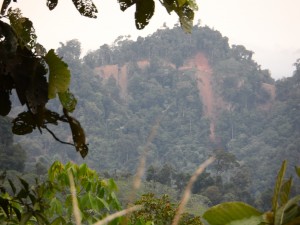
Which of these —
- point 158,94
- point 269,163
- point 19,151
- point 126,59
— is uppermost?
point 126,59

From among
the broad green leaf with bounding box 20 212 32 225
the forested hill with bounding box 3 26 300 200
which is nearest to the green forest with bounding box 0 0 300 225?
the forested hill with bounding box 3 26 300 200

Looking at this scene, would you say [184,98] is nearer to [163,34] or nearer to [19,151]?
[163,34]

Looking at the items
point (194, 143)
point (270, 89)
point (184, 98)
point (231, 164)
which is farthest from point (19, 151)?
point (270, 89)

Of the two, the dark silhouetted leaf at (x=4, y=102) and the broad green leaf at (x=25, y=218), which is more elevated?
the dark silhouetted leaf at (x=4, y=102)

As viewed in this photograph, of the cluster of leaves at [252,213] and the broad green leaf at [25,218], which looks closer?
the cluster of leaves at [252,213]

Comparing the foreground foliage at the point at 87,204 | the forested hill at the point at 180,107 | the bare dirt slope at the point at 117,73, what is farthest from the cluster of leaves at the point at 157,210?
the bare dirt slope at the point at 117,73

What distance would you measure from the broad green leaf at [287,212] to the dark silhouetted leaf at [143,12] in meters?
0.51

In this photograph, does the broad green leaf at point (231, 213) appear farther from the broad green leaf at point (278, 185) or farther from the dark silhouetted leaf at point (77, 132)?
the dark silhouetted leaf at point (77, 132)

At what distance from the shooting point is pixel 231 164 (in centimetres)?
2911

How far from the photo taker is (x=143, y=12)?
0.72m

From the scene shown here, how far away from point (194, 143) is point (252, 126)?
5.94m

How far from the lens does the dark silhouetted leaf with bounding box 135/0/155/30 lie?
0.71 meters

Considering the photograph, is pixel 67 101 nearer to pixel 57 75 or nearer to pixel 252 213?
pixel 57 75

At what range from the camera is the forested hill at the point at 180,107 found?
34.2 metres
